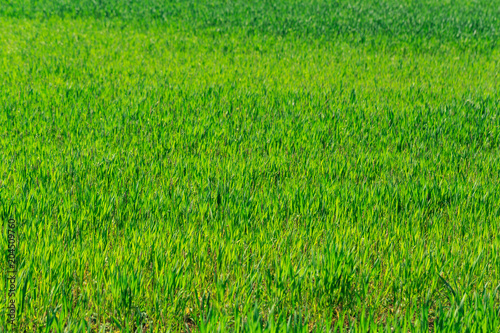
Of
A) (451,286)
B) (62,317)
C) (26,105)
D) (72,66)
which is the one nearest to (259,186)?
(451,286)

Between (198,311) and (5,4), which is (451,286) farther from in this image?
(5,4)

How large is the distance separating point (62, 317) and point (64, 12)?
1517 centimetres

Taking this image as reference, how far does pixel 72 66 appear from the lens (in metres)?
8.34

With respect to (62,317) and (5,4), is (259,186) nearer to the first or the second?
(62,317)

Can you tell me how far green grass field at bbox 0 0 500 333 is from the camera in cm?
244

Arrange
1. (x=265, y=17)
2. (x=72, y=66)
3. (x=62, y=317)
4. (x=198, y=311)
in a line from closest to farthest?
(x=62, y=317), (x=198, y=311), (x=72, y=66), (x=265, y=17)

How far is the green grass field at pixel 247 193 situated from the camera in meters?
2.44

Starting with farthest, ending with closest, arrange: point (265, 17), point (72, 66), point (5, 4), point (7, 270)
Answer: point (5, 4) → point (265, 17) → point (72, 66) → point (7, 270)

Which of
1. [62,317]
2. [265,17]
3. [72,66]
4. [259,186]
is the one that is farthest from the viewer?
[265,17]

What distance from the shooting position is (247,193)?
3.67 metres

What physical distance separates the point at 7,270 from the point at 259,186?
80.7 inches

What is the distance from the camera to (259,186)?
4082 mm

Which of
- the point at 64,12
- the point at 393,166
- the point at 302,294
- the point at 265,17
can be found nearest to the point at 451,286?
the point at 302,294

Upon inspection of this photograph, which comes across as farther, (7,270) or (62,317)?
(7,270)
